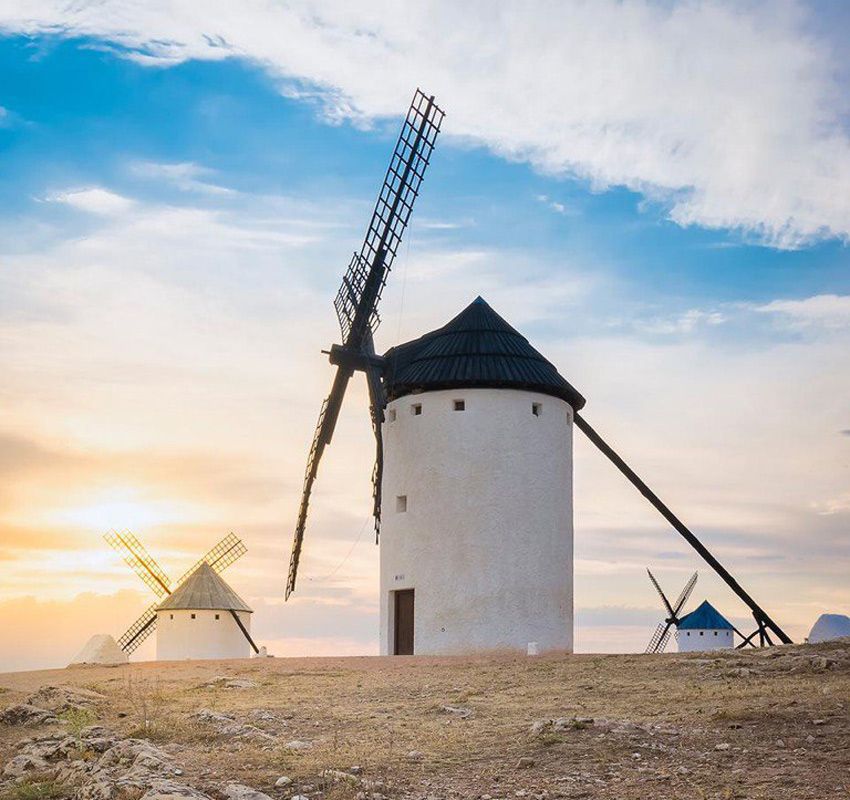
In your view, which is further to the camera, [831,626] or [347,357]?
[831,626]

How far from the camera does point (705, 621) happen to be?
241 feet

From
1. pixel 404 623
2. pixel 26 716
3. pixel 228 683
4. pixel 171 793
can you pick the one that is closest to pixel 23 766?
pixel 171 793

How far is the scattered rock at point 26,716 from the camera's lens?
1823 cm

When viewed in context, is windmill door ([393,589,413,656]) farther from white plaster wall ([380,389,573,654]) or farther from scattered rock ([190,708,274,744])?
scattered rock ([190,708,274,744])

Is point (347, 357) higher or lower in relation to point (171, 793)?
higher

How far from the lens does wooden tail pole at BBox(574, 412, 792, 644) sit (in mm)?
32938

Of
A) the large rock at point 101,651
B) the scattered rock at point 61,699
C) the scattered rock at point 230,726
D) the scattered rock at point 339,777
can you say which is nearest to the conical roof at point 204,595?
the large rock at point 101,651

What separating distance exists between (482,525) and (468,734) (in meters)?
14.1

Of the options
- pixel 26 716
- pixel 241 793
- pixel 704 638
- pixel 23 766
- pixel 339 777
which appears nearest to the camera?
pixel 241 793

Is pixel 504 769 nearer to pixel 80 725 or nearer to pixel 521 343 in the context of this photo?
pixel 80 725

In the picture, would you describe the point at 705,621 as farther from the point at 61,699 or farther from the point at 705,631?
the point at 61,699

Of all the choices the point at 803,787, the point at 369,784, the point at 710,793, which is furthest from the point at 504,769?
the point at 803,787

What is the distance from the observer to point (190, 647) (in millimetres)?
47438

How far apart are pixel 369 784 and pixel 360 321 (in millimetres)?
21906
